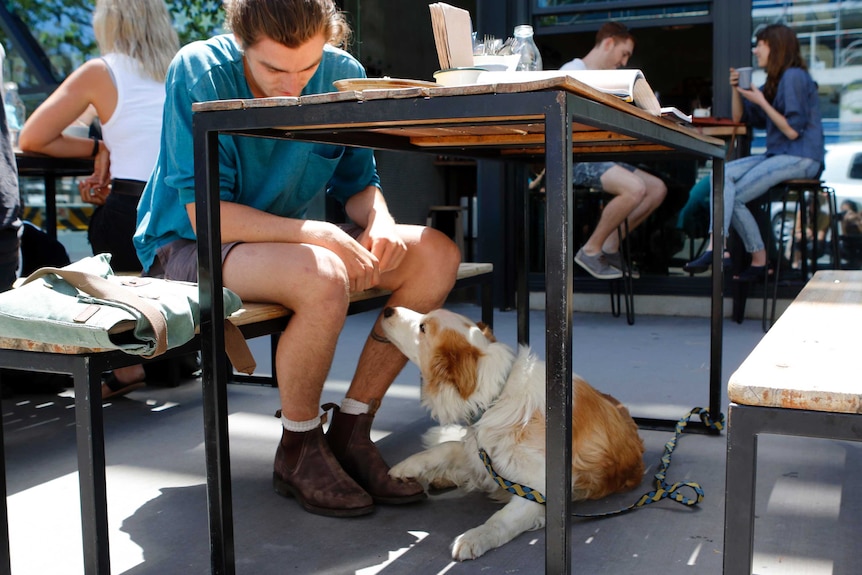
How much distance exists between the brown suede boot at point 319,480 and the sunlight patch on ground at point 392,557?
0.17 meters

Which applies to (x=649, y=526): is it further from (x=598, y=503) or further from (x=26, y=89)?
(x=26, y=89)

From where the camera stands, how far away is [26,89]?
729cm

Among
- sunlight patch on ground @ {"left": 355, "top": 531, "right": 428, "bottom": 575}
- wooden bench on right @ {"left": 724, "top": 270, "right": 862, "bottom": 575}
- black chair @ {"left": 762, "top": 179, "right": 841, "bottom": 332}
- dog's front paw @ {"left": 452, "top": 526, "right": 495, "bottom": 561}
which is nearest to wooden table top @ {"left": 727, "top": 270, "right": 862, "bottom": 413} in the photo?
wooden bench on right @ {"left": 724, "top": 270, "right": 862, "bottom": 575}

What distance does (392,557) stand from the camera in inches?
77.8

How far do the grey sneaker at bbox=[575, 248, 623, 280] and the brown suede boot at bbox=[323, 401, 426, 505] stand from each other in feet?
10.2

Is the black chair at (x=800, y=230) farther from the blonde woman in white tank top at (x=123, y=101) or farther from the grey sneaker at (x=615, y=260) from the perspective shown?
the blonde woman in white tank top at (x=123, y=101)

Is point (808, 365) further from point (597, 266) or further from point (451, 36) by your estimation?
point (597, 266)

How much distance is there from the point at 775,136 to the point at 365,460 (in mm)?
3669

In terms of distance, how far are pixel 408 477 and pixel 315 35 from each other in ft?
4.00

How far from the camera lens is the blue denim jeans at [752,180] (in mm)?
4883

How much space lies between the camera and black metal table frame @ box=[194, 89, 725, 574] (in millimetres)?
1513

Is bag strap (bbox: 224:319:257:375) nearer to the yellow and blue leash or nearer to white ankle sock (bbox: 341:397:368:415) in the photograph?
white ankle sock (bbox: 341:397:368:415)

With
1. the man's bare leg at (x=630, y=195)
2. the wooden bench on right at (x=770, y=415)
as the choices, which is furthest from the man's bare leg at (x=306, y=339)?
the man's bare leg at (x=630, y=195)

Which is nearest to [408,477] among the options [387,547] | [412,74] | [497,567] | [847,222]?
[387,547]
